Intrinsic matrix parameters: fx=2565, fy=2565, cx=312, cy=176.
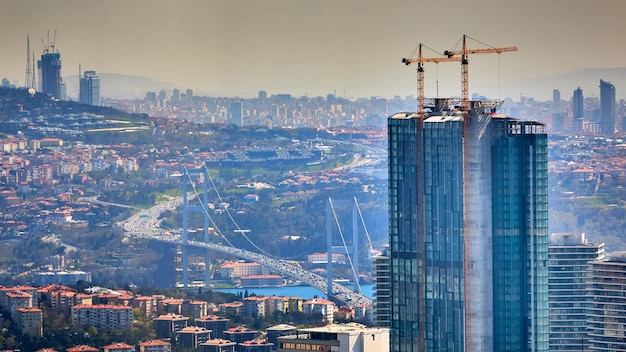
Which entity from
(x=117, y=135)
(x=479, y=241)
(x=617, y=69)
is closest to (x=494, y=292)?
(x=479, y=241)

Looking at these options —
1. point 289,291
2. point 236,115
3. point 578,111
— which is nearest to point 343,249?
point 289,291

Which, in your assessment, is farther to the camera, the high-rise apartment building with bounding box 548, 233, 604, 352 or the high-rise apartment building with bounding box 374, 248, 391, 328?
the high-rise apartment building with bounding box 548, 233, 604, 352

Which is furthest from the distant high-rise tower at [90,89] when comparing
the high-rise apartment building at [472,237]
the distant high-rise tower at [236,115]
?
the high-rise apartment building at [472,237]

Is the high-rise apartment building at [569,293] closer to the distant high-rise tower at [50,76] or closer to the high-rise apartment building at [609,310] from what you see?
the high-rise apartment building at [609,310]

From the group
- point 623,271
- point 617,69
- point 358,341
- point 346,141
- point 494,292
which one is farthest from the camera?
point 346,141

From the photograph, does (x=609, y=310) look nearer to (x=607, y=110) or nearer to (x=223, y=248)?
(x=607, y=110)

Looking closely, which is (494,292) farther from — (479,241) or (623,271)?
(623,271)

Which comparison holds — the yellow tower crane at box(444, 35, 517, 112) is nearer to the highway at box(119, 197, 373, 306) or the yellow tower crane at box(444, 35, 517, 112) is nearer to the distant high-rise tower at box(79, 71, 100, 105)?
the highway at box(119, 197, 373, 306)

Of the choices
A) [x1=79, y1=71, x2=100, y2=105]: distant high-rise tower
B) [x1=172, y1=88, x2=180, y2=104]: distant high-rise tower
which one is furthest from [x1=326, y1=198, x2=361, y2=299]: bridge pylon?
[x1=79, y1=71, x2=100, y2=105]: distant high-rise tower
